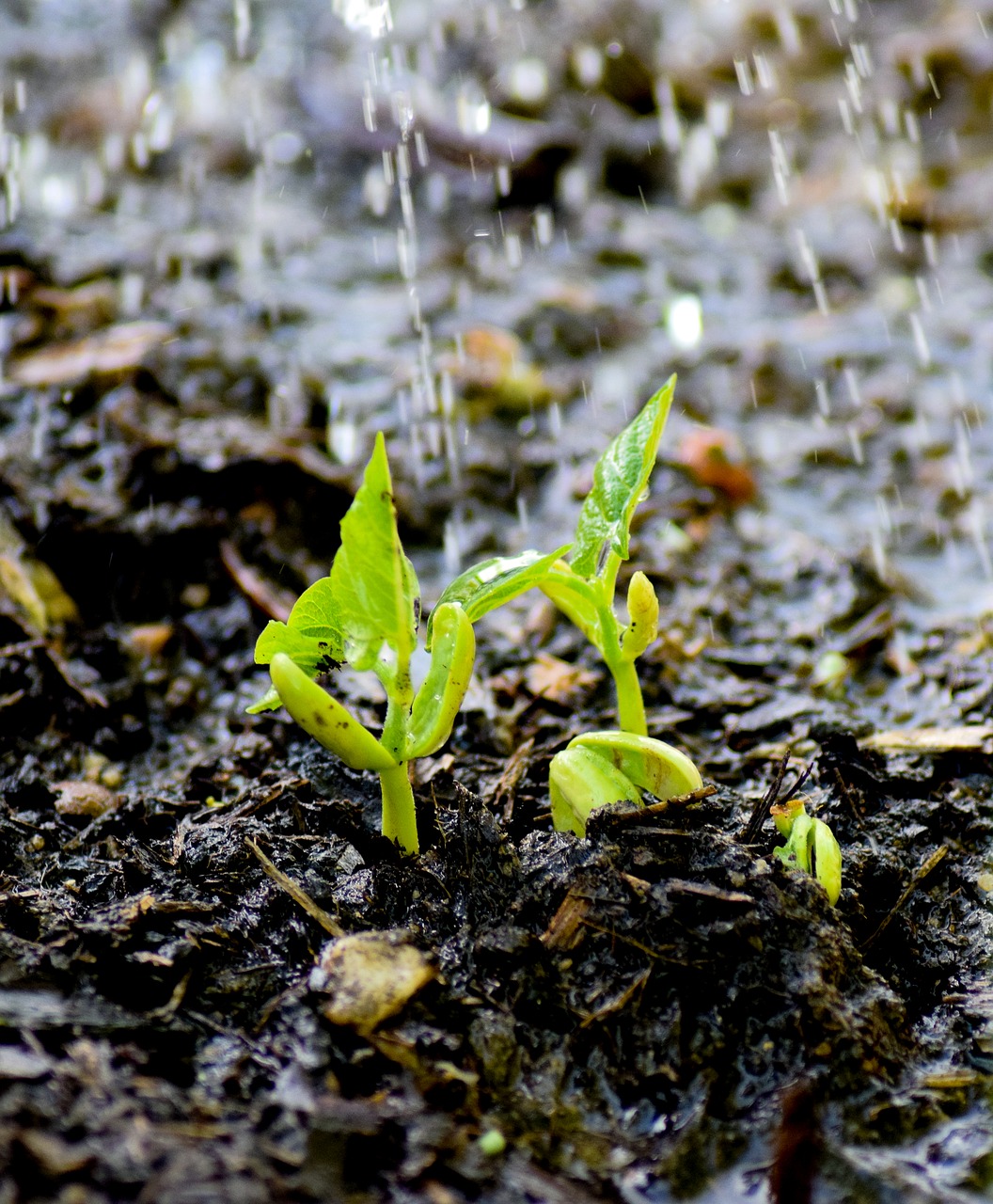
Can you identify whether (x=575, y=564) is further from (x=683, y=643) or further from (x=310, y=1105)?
(x=683, y=643)

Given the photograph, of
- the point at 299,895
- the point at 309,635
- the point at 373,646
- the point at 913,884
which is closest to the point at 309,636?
the point at 309,635

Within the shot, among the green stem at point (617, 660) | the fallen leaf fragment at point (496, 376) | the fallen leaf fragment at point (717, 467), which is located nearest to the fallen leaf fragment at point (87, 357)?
the fallen leaf fragment at point (496, 376)

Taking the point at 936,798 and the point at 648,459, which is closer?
the point at 648,459

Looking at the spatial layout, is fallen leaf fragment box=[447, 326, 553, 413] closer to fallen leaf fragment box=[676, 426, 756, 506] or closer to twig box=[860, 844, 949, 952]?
fallen leaf fragment box=[676, 426, 756, 506]

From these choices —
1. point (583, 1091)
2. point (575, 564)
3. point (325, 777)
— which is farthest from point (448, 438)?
point (583, 1091)

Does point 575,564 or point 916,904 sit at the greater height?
point 575,564

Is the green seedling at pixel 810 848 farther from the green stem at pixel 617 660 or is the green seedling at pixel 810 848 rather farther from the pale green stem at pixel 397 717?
the pale green stem at pixel 397 717
